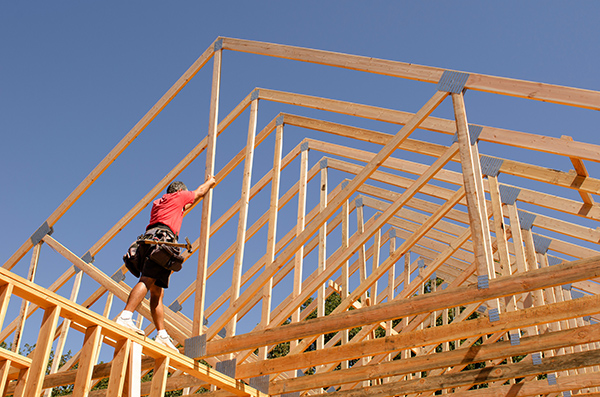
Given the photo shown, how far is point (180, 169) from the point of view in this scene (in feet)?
28.0

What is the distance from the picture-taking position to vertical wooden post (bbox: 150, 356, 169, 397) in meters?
5.52

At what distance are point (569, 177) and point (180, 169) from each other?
209 inches

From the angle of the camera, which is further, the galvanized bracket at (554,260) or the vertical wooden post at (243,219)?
the galvanized bracket at (554,260)

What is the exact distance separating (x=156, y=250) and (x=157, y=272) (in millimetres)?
264

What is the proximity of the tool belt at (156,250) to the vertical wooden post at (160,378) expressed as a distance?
89cm

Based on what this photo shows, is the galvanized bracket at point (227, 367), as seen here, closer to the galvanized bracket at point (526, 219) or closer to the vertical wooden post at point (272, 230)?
the vertical wooden post at point (272, 230)

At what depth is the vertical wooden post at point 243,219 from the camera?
6.76 metres

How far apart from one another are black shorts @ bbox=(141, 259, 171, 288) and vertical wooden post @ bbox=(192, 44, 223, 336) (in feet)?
2.29

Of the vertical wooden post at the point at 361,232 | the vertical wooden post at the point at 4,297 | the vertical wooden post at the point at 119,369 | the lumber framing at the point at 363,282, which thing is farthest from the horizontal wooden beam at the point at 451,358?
the vertical wooden post at the point at 4,297

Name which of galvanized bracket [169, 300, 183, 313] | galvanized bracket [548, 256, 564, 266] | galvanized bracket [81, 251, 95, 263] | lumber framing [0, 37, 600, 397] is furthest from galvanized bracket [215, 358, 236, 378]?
galvanized bracket [548, 256, 564, 266]

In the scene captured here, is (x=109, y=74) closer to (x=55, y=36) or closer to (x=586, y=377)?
(x=55, y=36)

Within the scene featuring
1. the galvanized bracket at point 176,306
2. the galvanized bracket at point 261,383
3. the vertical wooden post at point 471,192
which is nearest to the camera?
the vertical wooden post at point 471,192

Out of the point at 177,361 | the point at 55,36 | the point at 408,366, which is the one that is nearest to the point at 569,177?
the point at 408,366

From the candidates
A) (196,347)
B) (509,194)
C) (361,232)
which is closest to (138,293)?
(196,347)
